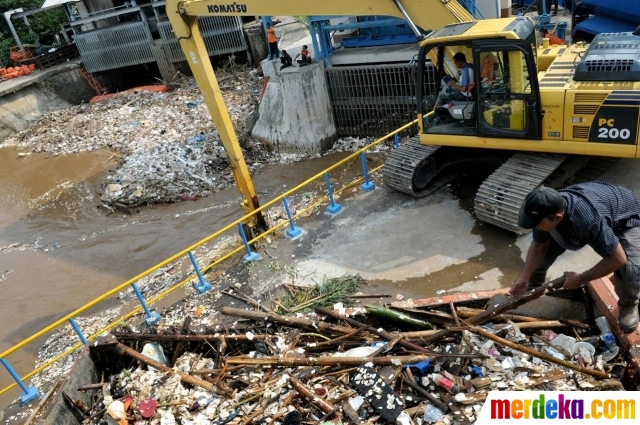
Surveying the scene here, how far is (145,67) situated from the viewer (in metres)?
20.2

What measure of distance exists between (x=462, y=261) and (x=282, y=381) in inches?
125

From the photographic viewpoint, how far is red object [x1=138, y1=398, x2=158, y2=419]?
412 cm

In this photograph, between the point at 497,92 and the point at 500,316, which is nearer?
the point at 500,316

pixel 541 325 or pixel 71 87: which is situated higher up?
pixel 71 87

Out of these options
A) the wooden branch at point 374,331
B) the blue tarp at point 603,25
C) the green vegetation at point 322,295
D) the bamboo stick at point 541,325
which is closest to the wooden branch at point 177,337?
the wooden branch at point 374,331

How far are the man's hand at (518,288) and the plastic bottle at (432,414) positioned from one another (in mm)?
1324

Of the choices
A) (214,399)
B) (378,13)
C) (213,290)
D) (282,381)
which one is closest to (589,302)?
(282,381)

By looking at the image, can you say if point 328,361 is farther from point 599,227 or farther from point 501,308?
point 599,227

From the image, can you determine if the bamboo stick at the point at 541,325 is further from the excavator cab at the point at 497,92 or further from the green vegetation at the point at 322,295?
the excavator cab at the point at 497,92

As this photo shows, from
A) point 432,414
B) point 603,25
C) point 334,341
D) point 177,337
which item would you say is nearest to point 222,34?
point 603,25

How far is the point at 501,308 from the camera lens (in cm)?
415

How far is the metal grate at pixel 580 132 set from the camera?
5.93m

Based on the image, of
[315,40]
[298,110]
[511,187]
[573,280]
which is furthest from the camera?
[298,110]

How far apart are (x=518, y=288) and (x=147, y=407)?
3467 mm
